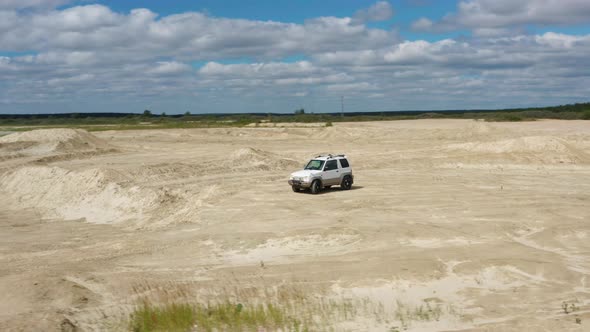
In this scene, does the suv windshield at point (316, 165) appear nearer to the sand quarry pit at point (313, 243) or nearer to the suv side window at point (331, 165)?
the suv side window at point (331, 165)

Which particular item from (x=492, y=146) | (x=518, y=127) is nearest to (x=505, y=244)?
(x=492, y=146)

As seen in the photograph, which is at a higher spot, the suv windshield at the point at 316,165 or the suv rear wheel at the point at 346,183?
the suv windshield at the point at 316,165

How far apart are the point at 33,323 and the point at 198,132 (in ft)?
236

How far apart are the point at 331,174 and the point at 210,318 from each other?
1759 cm

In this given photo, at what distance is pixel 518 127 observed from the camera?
74.6m

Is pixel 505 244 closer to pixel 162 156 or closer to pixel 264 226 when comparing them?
pixel 264 226

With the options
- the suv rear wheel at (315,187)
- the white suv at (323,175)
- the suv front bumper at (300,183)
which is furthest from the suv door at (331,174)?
the suv front bumper at (300,183)

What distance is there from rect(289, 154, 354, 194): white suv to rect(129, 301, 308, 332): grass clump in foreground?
1572 centimetres

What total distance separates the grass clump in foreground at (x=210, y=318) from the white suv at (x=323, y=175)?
51.6 feet

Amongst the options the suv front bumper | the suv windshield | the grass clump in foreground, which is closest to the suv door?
the suv windshield

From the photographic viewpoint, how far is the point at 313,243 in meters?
19.6

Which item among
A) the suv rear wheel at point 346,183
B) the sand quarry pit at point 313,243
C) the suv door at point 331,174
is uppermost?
the suv door at point 331,174

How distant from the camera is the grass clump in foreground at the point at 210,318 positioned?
11727 millimetres

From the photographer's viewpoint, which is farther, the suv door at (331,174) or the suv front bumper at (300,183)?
the suv door at (331,174)
